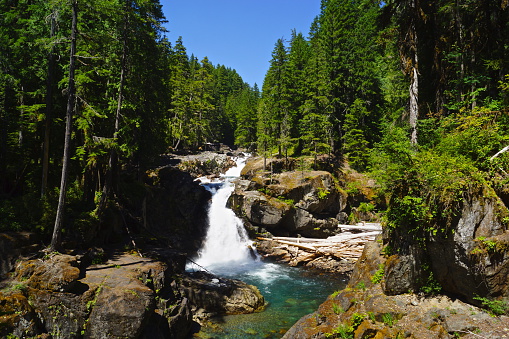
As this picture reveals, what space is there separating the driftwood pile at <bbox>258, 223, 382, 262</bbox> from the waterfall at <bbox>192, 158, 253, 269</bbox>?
263 cm

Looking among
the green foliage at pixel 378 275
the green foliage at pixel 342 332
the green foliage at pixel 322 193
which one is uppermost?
the green foliage at pixel 322 193

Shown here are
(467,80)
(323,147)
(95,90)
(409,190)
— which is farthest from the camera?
(323,147)

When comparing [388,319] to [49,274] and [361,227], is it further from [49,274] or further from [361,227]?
[361,227]

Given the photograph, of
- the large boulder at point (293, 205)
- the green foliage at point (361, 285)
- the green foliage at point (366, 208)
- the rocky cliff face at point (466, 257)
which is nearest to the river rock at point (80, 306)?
the green foliage at point (361, 285)

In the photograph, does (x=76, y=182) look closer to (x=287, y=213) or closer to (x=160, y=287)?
(x=160, y=287)

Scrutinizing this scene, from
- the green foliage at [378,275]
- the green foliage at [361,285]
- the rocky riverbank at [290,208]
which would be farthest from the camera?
the rocky riverbank at [290,208]

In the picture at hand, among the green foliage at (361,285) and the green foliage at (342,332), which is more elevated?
the green foliage at (361,285)

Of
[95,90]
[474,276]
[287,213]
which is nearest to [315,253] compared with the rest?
[287,213]

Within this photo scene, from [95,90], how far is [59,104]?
2.23 m

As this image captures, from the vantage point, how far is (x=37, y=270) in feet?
34.0

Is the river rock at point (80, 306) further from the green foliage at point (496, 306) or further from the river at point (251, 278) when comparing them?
the green foliage at point (496, 306)

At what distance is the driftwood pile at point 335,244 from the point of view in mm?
21766

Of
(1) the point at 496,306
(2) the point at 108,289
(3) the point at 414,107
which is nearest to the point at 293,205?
(3) the point at 414,107

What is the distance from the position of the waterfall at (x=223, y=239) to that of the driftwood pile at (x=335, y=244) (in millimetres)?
2634
